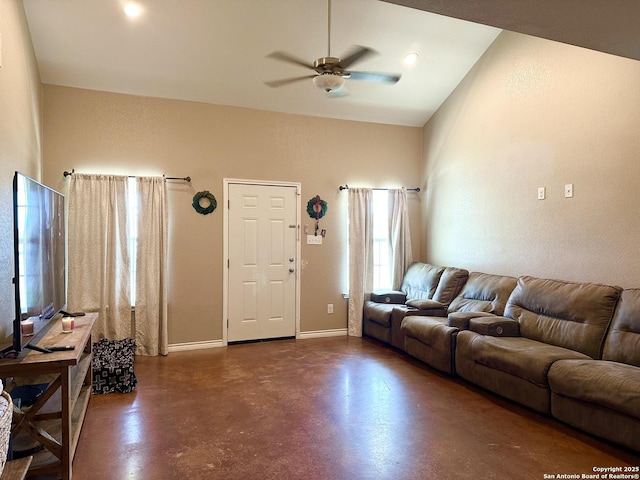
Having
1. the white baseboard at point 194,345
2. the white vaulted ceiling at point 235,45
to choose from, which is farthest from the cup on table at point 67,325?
the white vaulted ceiling at point 235,45

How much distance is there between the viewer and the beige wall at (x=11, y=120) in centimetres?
257

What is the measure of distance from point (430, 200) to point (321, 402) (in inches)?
137

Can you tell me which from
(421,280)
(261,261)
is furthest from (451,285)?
(261,261)

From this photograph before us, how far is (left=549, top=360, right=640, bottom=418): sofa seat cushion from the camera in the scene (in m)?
2.48

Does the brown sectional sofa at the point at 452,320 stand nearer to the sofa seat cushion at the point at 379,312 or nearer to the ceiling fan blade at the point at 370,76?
the sofa seat cushion at the point at 379,312

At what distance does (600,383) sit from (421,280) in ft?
8.94

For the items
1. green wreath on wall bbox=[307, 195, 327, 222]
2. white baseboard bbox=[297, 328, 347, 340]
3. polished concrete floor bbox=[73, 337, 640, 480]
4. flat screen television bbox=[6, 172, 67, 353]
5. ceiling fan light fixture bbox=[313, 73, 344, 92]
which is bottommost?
polished concrete floor bbox=[73, 337, 640, 480]

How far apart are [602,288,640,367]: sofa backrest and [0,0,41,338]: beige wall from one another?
4.16 meters

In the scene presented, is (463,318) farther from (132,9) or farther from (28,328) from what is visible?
(132,9)

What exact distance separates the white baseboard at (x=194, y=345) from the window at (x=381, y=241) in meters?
2.22

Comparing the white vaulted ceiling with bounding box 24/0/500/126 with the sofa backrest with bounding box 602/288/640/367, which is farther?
the white vaulted ceiling with bounding box 24/0/500/126

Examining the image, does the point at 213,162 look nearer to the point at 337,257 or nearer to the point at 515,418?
the point at 337,257

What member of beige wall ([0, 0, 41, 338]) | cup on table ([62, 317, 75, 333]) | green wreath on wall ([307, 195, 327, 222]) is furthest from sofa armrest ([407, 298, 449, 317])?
beige wall ([0, 0, 41, 338])

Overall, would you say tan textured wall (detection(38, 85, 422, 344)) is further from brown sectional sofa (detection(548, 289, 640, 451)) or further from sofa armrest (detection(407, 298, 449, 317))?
brown sectional sofa (detection(548, 289, 640, 451))
